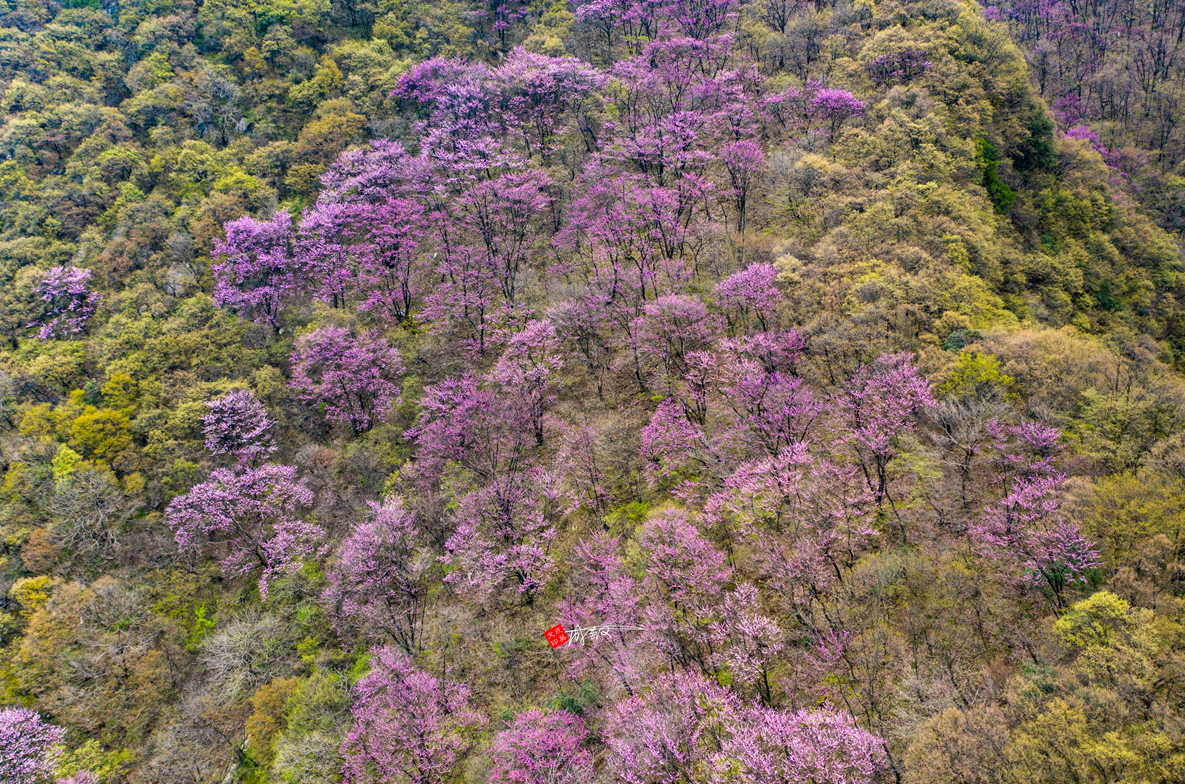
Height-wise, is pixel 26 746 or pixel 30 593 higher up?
pixel 30 593

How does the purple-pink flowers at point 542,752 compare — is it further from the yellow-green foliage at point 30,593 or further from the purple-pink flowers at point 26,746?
the yellow-green foliage at point 30,593

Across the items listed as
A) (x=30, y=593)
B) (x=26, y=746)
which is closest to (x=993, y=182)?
(x=26, y=746)

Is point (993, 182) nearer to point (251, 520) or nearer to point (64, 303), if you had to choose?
point (251, 520)

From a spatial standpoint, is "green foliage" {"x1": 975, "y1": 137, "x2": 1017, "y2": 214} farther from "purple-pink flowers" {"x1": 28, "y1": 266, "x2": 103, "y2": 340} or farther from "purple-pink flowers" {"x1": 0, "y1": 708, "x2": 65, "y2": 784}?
"purple-pink flowers" {"x1": 28, "y1": 266, "x2": 103, "y2": 340}

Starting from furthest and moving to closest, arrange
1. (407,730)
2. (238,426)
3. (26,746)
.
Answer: (238,426) < (26,746) < (407,730)

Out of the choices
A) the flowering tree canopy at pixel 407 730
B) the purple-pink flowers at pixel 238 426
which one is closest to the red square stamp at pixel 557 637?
the flowering tree canopy at pixel 407 730

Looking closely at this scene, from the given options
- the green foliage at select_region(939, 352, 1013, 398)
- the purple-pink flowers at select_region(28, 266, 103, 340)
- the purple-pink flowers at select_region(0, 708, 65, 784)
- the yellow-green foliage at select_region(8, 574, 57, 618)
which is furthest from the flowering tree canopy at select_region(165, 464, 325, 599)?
the green foliage at select_region(939, 352, 1013, 398)

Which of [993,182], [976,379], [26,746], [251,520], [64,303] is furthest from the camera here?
[64,303]

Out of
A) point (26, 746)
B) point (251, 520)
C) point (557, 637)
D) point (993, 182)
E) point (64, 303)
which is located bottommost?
point (26, 746)

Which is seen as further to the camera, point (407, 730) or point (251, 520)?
point (251, 520)
